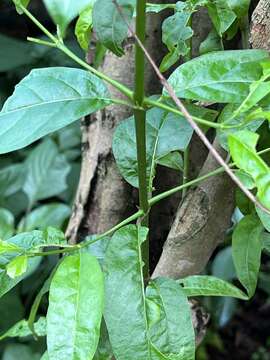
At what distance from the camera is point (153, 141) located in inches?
22.4

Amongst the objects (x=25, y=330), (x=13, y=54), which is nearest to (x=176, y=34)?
(x=25, y=330)

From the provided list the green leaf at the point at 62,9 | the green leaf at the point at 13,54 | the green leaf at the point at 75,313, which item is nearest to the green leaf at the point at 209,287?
the green leaf at the point at 75,313

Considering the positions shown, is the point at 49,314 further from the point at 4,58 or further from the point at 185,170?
the point at 4,58

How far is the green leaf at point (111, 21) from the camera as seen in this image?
44 centimetres

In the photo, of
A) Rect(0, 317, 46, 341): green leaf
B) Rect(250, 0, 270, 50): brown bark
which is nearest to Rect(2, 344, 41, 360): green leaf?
Rect(0, 317, 46, 341): green leaf

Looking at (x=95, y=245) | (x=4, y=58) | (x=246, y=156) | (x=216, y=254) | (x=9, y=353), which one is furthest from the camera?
(x=4, y=58)

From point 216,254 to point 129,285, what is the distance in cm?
81

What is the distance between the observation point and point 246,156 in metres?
0.38

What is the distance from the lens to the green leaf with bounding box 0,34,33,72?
1.40m

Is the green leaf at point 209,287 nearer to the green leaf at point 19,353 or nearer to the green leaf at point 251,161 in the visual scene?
the green leaf at point 251,161

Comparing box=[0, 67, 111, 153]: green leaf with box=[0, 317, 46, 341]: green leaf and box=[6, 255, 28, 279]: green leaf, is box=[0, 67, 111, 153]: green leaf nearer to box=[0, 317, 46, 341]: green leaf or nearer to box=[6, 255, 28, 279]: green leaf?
box=[6, 255, 28, 279]: green leaf

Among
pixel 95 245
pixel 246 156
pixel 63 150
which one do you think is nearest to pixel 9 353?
pixel 63 150

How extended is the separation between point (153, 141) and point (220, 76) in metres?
0.12

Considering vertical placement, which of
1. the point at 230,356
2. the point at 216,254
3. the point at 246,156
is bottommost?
the point at 230,356
